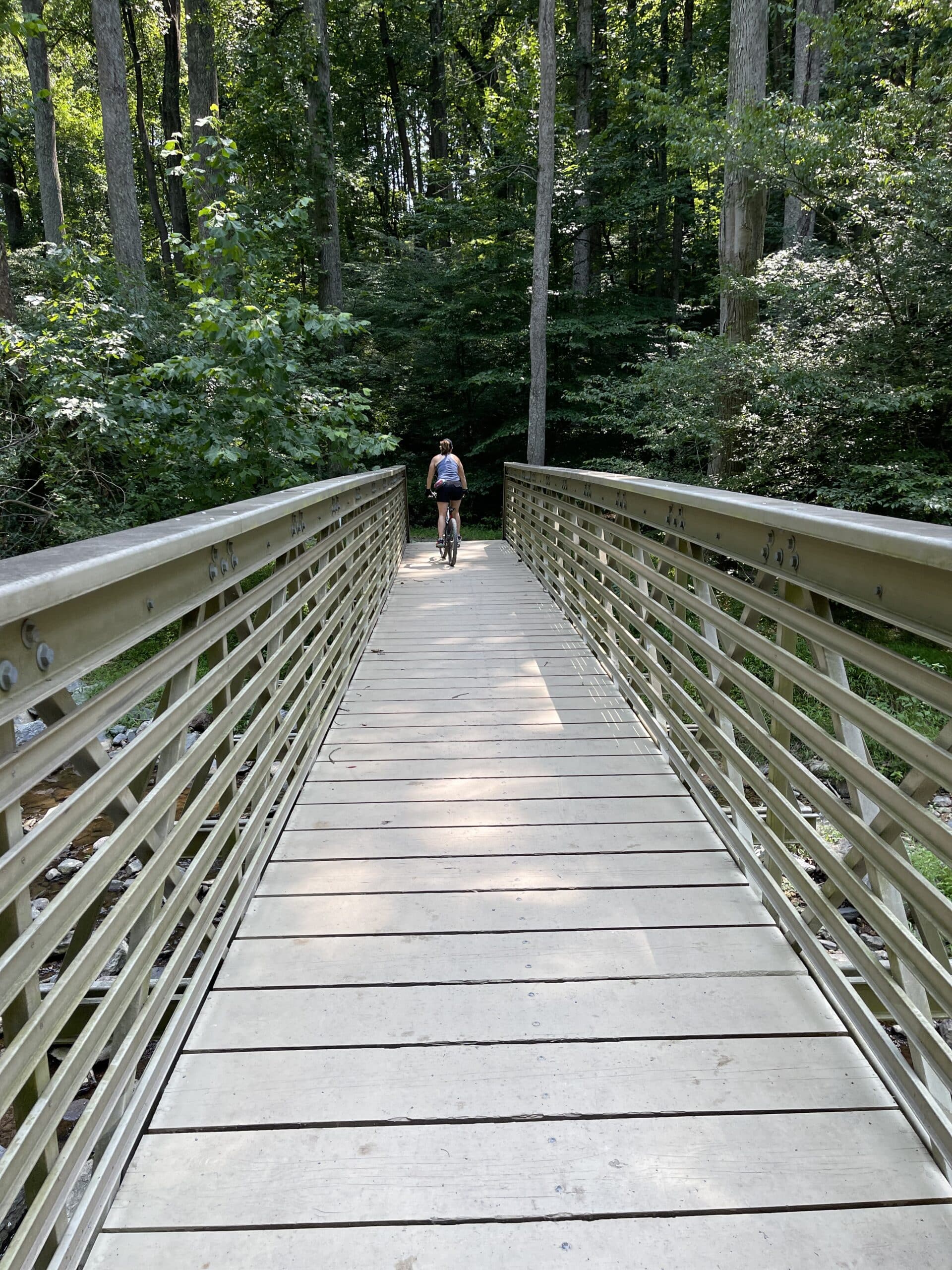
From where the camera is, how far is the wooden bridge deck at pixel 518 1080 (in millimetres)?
1391

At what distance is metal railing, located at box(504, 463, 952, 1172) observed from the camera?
57.6 inches

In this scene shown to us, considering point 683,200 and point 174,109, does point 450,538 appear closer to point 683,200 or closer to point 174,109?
point 683,200

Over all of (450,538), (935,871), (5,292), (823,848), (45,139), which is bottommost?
(935,871)

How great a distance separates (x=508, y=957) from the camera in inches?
82.6

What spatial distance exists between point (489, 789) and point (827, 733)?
1.26 m

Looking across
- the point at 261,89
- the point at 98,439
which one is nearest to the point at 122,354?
the point at 98,439

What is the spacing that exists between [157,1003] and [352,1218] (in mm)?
593

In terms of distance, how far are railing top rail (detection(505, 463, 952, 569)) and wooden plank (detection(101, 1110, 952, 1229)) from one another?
3.68ft

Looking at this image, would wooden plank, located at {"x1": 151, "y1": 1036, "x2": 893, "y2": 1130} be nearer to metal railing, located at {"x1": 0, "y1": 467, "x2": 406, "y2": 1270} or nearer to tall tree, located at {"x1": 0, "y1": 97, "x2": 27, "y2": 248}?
metal railing, located at {"x1": 0, "y1": 467, "x2": 406, "y2": 1270}

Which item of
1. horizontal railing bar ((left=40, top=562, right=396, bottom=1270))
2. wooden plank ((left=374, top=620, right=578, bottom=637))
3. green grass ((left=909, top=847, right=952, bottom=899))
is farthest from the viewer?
wooden plank ((left=374, top=620, right=578, bottom=637))

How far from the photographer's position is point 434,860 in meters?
2.58

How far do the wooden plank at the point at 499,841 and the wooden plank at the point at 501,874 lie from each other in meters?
0.03

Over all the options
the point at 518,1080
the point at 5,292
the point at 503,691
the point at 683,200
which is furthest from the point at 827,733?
the point at 683,200

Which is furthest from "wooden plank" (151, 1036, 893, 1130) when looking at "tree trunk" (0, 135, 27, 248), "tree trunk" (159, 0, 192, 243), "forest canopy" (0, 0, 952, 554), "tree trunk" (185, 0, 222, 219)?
"tree trunk" (0, 135, 27, 248)
